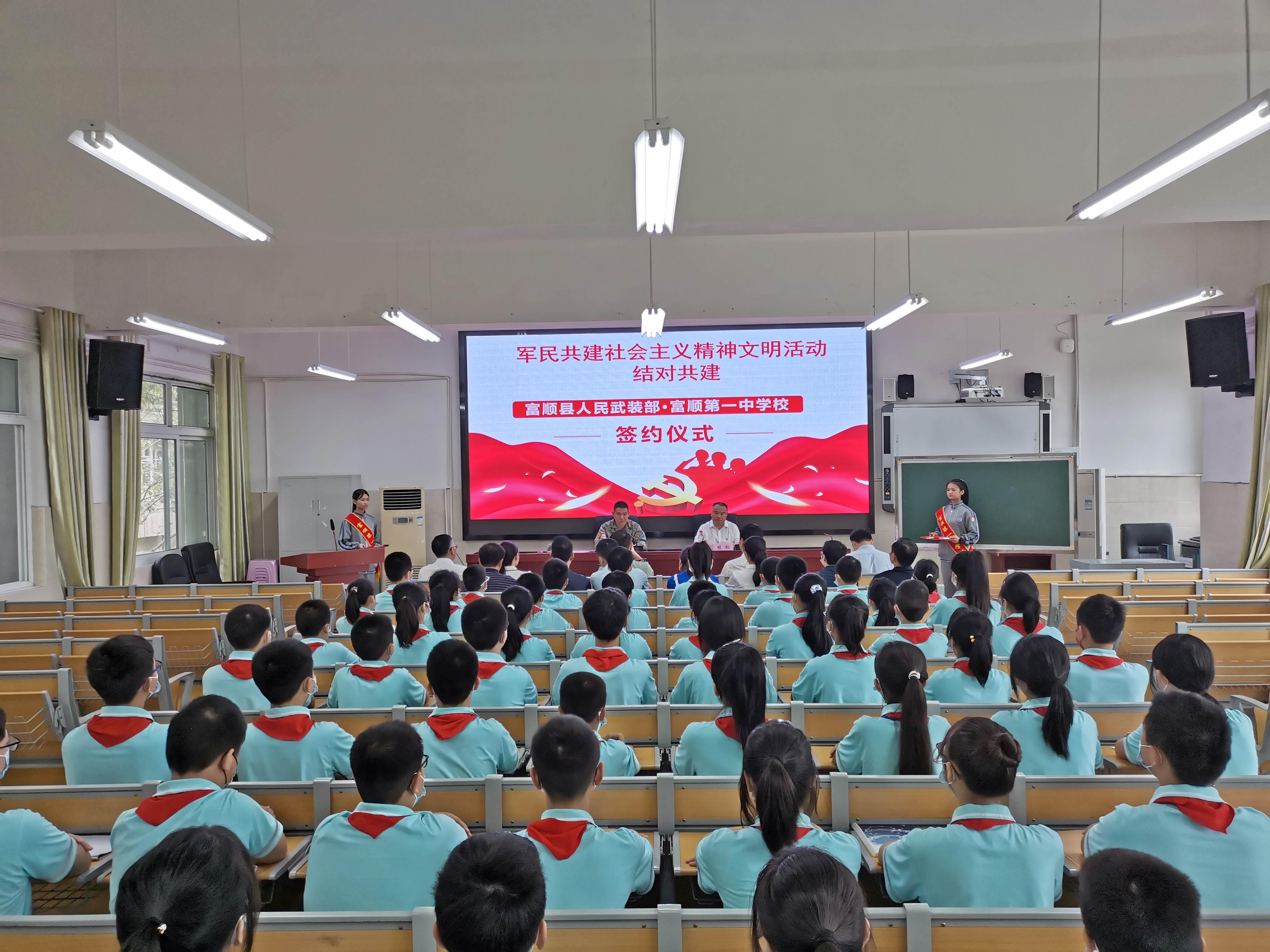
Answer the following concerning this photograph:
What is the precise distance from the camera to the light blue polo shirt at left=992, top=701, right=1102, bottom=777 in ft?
8.38

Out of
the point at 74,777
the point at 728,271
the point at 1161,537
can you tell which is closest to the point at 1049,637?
the point at 74,777

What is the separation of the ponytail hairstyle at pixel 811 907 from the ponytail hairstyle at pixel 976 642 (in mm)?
2220

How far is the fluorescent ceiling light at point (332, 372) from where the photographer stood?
30.8 ft

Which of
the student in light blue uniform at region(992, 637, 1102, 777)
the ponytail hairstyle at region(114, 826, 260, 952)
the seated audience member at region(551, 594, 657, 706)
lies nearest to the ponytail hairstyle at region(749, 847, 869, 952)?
the ponytail hairstyle at region(114, 826, 260, 952)

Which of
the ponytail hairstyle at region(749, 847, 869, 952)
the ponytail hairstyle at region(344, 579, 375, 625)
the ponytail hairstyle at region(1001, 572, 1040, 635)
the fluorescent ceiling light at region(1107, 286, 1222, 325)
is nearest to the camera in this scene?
the ponytail hairstyle at region(749, 847, 869, 952)

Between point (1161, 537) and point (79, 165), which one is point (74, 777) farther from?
point (1161, 537)

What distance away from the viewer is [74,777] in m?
2.63

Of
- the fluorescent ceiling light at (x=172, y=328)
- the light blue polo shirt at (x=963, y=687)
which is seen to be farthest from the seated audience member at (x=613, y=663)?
the fluorescent ceiling light at (x=172, y=328)

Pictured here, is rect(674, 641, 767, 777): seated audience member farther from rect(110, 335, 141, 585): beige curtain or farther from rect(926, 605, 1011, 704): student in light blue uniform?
rect(110, 335, 141, 585): beige curtain

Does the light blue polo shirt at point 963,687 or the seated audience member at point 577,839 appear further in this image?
the light blue polo shirt at point 963,687

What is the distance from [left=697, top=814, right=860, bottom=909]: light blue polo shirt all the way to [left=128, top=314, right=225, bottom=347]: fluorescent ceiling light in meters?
6.96

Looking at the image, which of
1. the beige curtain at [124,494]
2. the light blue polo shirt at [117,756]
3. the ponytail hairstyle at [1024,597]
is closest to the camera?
the light blue polo shirt at [117,756]

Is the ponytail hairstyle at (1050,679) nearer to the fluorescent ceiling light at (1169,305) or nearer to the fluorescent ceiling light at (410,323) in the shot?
the fluorescent ceiling light at (1169,305)

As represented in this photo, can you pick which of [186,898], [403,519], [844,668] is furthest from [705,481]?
[186,898]
